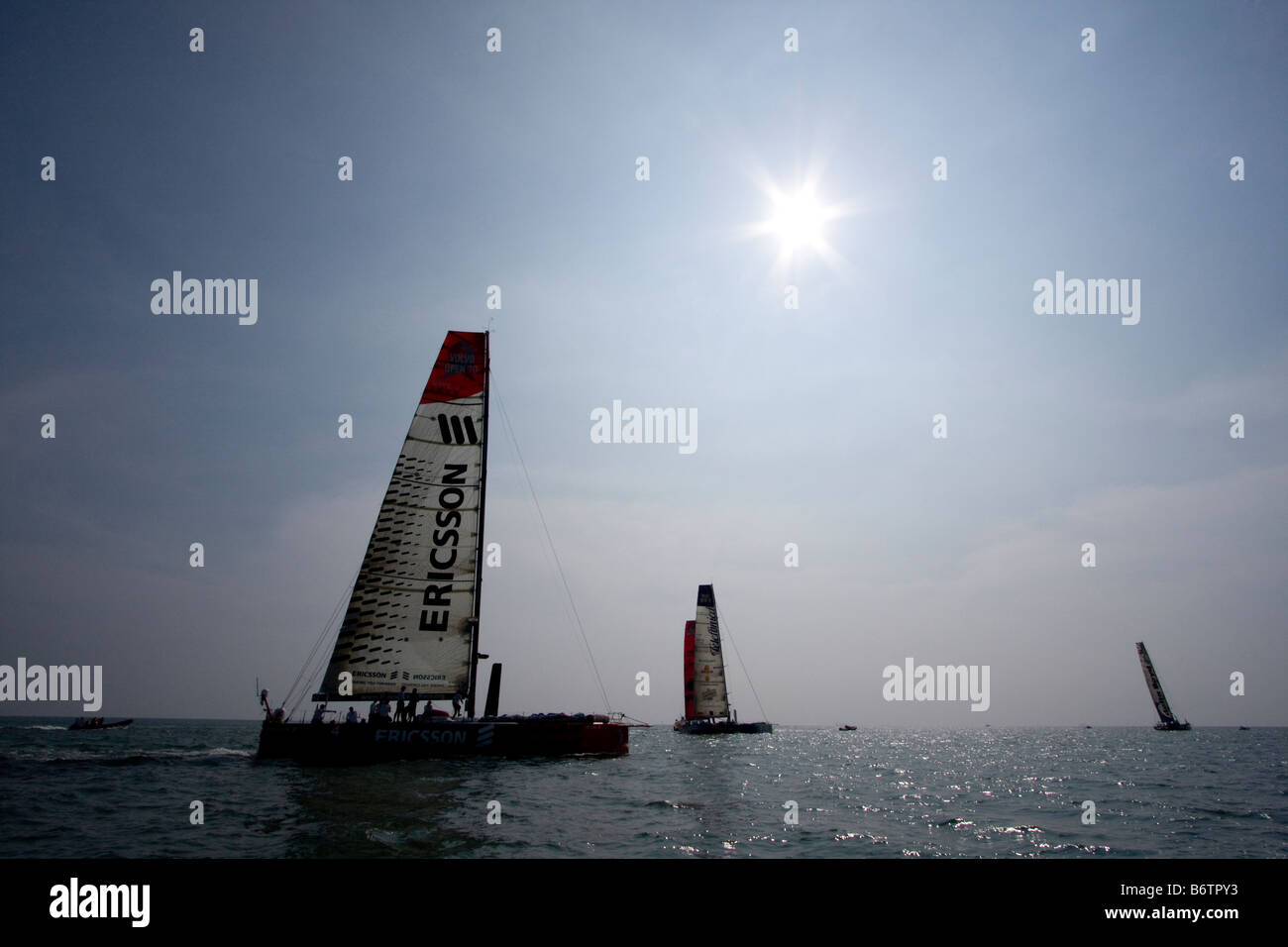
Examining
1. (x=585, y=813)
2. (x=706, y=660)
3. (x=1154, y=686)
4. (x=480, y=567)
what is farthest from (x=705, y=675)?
(x=1154, y=686)

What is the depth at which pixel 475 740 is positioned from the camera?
2886cm

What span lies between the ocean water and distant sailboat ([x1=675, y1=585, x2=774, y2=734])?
40804 millimetres

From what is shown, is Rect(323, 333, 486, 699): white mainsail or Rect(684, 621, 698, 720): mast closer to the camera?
Rect(323, 333, 486, 699): white mainsail

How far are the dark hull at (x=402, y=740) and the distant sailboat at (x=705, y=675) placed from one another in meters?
44.0

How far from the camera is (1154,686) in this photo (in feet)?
331

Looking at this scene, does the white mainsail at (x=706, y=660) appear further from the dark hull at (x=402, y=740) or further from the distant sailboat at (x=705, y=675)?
the dark hull at (x=402, y=740)

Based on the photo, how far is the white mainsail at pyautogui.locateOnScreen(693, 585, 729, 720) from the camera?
72.6m

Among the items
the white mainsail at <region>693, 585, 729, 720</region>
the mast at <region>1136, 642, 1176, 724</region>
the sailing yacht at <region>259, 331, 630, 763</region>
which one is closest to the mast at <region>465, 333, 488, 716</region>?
the sailing yacht at <region>259, 331, 630, 763</region>

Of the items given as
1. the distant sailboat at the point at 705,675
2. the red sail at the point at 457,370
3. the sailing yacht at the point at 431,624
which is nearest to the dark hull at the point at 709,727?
the distant sailboat at the point at 705,675

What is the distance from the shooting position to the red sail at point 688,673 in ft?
241

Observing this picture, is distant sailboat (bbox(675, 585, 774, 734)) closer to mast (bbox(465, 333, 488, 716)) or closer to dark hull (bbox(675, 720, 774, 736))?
dark hull (bbox(675, 720, 774, 736))

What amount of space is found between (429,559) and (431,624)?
120 inches
